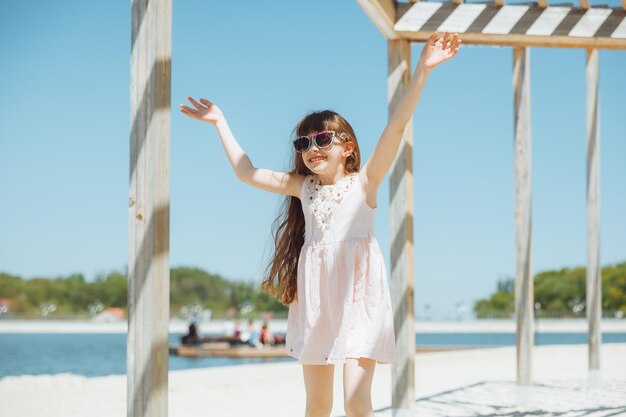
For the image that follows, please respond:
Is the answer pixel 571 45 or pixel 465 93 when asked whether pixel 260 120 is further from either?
pixel 571 45

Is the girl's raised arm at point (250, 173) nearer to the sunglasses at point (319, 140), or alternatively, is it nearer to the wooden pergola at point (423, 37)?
the sunglasses at point (319, 140)

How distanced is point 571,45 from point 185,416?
3.43 meters

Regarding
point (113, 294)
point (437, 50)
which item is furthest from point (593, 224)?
point (113, 294)

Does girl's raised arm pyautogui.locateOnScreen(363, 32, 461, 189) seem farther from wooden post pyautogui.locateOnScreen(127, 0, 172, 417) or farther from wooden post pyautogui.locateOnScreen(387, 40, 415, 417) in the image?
wooden post pyautogui.locateOnScreen(387, 40, 415, 417)

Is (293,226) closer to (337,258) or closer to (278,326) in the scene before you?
(337,258)

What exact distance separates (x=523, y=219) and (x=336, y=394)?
211 cm

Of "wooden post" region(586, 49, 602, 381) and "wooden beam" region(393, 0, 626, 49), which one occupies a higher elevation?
"wooden beam" region(393, 0, 626, 49)

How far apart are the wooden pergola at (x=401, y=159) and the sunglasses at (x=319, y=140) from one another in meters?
0.48

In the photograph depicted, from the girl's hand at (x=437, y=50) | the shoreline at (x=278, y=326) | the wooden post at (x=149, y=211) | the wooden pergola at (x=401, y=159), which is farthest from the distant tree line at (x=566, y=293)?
the wooden post at (x=149, y=211)

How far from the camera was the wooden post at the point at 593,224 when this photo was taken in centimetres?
862

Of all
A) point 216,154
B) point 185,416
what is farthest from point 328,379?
point 216,154

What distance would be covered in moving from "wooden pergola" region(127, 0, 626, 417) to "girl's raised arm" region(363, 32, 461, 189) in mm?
729

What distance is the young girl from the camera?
121 inches

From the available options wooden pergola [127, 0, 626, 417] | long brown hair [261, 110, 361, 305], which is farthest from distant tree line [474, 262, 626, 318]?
long brown hair [261, 110, 361, 305]
